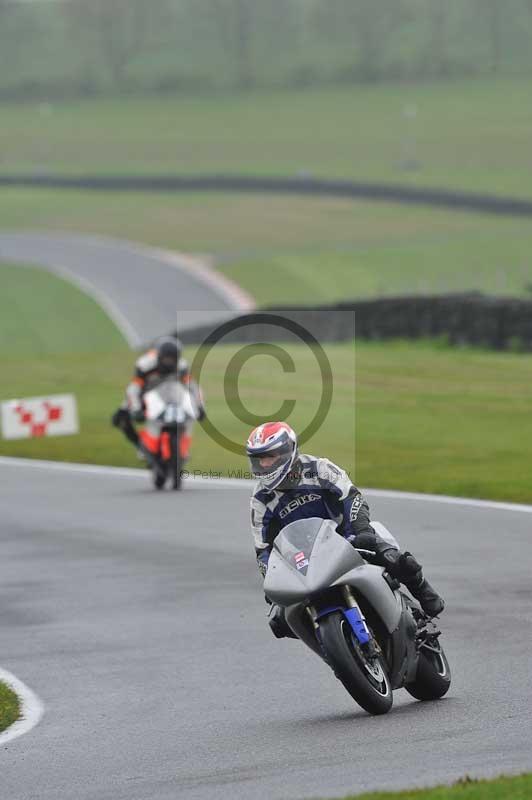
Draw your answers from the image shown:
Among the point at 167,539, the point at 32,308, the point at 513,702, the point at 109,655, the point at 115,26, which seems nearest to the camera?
the point at 513,702

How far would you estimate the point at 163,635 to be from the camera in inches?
440

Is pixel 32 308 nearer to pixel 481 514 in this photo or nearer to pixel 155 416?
pixel 155 416

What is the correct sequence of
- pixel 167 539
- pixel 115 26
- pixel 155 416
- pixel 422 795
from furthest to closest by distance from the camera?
A: pixel 115 26
pixel 155 416
pixel 167 539
pixel 422 795

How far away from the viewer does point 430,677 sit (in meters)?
8.52

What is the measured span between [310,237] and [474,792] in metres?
60.6

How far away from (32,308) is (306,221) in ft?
69.7

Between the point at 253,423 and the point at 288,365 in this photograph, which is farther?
the point at 288,365

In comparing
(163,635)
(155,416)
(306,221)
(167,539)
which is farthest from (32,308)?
(163,635)

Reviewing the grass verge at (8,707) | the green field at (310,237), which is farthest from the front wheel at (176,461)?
the green field at (310,237)

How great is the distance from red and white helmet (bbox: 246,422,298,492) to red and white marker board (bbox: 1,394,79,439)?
17.5 meters

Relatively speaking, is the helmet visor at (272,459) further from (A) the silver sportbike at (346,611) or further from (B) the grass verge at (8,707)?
(B) the grass verge at (8,707)

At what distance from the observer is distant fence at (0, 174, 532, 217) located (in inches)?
2840

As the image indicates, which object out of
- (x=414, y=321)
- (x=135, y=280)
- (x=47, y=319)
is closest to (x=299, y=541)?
(x=414, y=321)

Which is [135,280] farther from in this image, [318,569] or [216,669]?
[318,569]
